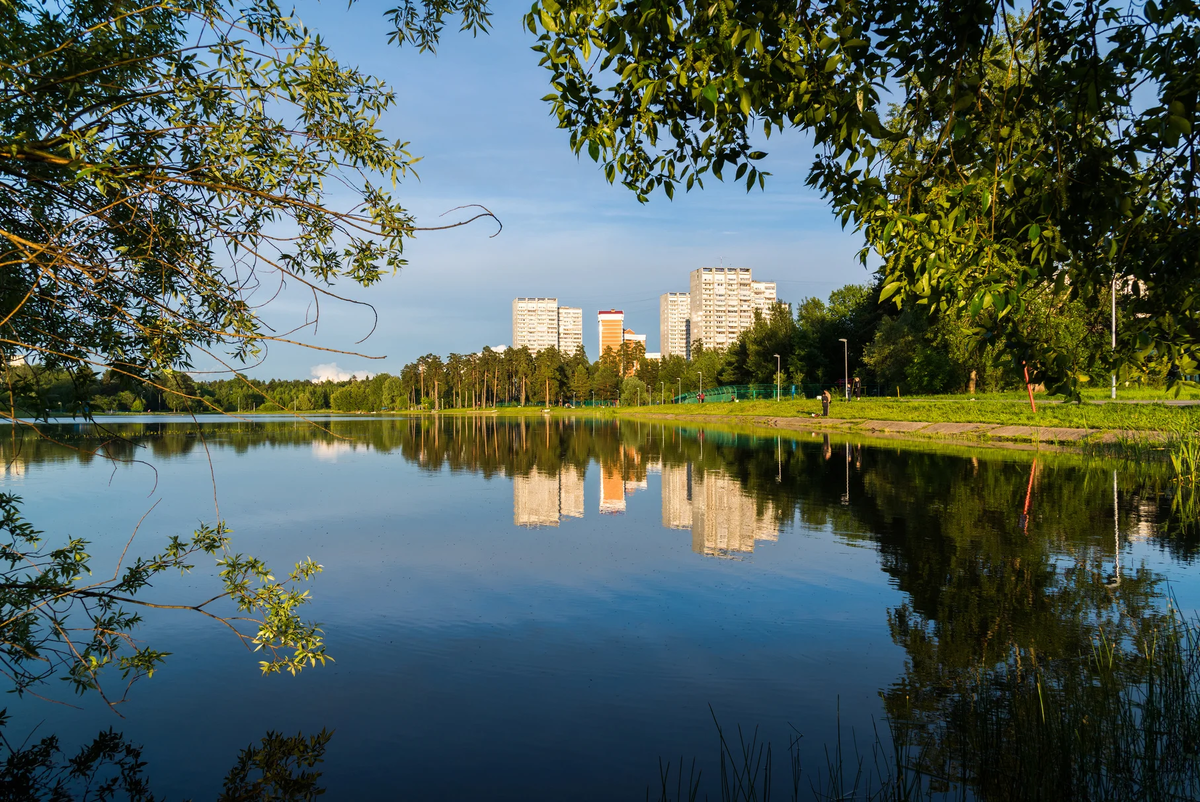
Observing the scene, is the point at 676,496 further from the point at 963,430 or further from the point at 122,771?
the point at 963,430

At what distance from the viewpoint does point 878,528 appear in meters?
13.4

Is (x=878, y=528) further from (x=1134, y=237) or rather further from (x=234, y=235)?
(x=234, y=235)

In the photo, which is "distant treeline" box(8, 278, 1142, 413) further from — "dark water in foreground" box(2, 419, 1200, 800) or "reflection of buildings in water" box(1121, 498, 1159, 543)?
"reflection of buildings in water" box(1121, 498, 1159, 543)

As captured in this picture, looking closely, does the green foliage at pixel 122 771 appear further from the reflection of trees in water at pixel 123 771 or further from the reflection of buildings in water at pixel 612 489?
the reflection of buildings in water at pixel 612 489

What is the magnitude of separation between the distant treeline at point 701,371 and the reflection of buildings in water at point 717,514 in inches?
203

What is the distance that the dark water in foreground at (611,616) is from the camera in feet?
18.4

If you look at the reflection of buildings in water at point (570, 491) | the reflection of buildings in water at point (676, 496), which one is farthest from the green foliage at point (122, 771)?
the reflection of buildings in water at point (570, 491)

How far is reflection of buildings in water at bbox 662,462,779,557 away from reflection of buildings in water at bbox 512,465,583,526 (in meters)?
2.46

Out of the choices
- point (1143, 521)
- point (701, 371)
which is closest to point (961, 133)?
point (1143, 521)

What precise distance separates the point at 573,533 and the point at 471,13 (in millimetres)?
10032

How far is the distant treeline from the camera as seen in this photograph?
16.7ft

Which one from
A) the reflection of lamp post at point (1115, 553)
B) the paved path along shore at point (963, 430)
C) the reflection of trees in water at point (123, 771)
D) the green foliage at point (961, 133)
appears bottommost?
the reflection of trees in water at point (123, 771)

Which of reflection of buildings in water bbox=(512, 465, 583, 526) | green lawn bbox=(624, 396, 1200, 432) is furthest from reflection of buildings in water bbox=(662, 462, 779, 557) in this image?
green lawn bbox=(624, 396, 1200, 432)

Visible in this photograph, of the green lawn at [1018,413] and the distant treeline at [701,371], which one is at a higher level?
the distant treeline at [701,371]
